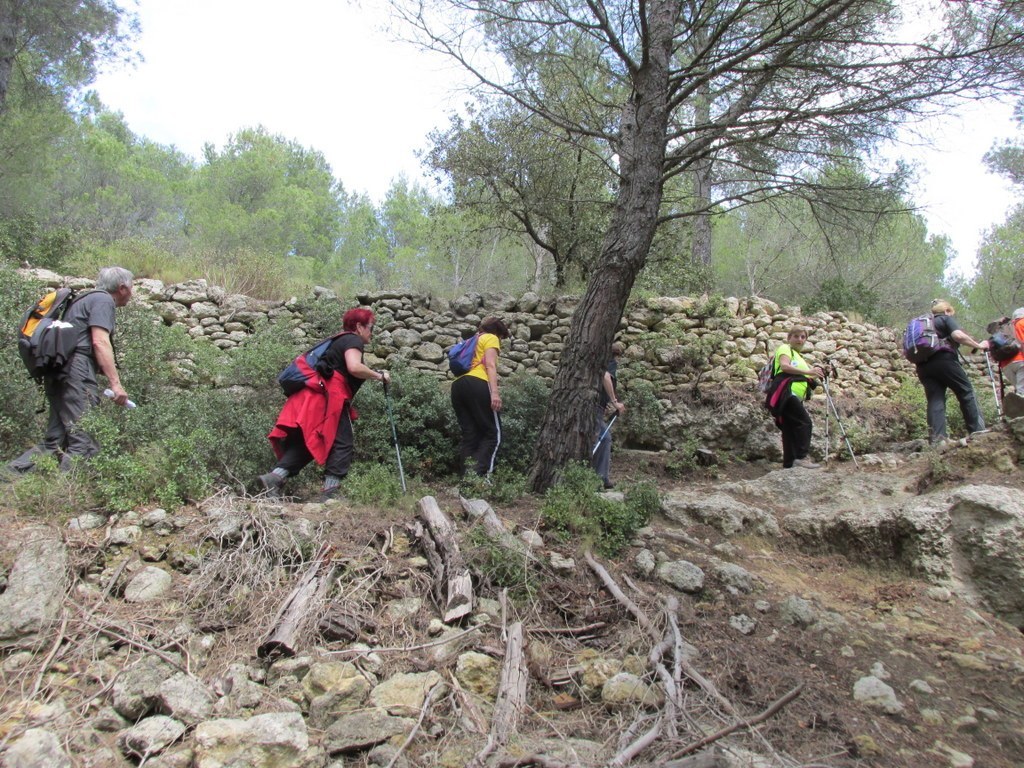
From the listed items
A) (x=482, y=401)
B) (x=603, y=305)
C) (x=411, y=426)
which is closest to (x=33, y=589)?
(x=482, y=401)

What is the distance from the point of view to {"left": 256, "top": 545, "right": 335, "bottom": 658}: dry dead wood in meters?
2.79

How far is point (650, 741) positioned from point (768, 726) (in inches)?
20.8

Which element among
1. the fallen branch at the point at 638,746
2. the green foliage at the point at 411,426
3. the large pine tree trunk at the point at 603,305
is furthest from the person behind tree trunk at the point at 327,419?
the fallen branch at the point at 638,746

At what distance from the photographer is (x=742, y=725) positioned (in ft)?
8.26

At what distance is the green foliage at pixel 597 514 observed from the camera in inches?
159

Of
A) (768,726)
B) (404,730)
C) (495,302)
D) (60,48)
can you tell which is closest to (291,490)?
(404,730)

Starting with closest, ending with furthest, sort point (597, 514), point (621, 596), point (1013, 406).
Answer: point (621, 596)
point (597, 514)
point (1013, 406)

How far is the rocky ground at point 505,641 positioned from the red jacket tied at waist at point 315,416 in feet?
1.67

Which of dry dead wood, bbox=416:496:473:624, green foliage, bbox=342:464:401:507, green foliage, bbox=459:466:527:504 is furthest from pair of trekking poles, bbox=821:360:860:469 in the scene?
green foliage, bbox=342:464:401:507

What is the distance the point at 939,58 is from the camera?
5172mm

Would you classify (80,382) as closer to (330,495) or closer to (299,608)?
(330,495)

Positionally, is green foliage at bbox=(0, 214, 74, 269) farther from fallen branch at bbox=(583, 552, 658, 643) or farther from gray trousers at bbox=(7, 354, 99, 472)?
fallen branch at bbox=(583, 552, 658, 643)

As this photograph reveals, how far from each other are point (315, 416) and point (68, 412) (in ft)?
5.09

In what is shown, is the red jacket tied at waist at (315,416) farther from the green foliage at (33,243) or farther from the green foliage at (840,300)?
the green foliage at (840,300)
